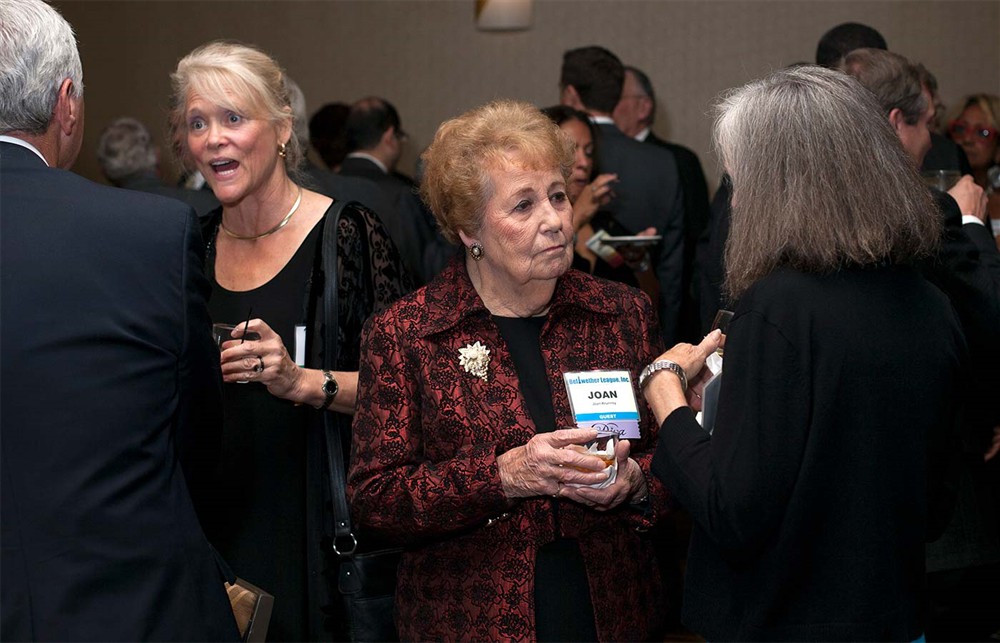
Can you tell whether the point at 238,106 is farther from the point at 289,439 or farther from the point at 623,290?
A: the point at 623,290

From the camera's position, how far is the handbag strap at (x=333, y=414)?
261cm

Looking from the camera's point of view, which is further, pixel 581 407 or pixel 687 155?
pixel 687 155

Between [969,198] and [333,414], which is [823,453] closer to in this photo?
[333,414]

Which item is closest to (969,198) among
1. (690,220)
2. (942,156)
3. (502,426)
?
(942,156)

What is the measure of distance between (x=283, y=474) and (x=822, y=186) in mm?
1521

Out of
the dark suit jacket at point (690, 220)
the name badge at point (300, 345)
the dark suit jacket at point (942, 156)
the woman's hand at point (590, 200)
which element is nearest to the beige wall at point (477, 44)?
the dark suit jacket at point (690, 220)

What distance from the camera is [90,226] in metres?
1.68

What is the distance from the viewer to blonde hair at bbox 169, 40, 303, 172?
285 centimetres

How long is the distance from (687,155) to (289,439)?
4031mm

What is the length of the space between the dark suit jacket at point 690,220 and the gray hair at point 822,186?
10.1ft

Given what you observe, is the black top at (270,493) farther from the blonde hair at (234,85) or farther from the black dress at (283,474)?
the blonde hair at (234,85)

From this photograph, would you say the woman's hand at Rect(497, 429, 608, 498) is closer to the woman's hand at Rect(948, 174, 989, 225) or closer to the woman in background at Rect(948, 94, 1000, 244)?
the woman's hand at Rect(948, 174, 989, 225)

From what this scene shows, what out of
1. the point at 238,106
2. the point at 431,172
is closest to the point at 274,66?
the point at 238,106

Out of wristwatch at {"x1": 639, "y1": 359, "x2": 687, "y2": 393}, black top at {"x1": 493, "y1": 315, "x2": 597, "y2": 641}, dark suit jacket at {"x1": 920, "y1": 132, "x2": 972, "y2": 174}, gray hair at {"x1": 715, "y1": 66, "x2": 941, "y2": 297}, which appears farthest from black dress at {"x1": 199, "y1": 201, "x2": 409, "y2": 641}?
dark suit jacket at {"x1": 920, "y1": 132, "x2": 972, "y2": 174}
